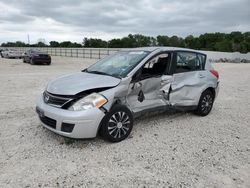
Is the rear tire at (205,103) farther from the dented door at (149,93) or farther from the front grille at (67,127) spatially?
the front grille at (67,127)

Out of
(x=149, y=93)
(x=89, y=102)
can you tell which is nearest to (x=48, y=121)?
(x=89, y=102)

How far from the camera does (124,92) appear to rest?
11.6 ft

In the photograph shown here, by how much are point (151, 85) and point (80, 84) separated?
1312mm

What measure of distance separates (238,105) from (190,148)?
339cm

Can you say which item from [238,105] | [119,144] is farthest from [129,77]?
[238,105]

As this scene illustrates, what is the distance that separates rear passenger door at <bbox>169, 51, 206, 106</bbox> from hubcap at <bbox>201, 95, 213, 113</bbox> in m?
0.24

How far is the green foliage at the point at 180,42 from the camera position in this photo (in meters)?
52.5

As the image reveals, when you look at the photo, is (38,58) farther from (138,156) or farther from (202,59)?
(138,156)

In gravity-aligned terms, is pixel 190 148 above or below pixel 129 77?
below

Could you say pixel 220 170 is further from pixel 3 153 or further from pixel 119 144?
pixel 3 153

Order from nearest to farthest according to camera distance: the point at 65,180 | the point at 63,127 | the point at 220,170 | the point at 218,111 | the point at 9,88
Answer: the point at 65,180, the point at 220,170, the point at 63,127, the point at 218,111, the point at 9,88

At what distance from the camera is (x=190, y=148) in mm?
3400

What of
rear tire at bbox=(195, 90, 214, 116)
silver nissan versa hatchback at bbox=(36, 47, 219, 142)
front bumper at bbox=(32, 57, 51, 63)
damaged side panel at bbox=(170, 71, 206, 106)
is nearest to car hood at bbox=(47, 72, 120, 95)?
silver nissan versa hatchback at bbox=(36, 47, 219, 142)

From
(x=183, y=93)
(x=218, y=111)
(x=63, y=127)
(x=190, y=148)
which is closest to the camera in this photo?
(x=63, y=127)
